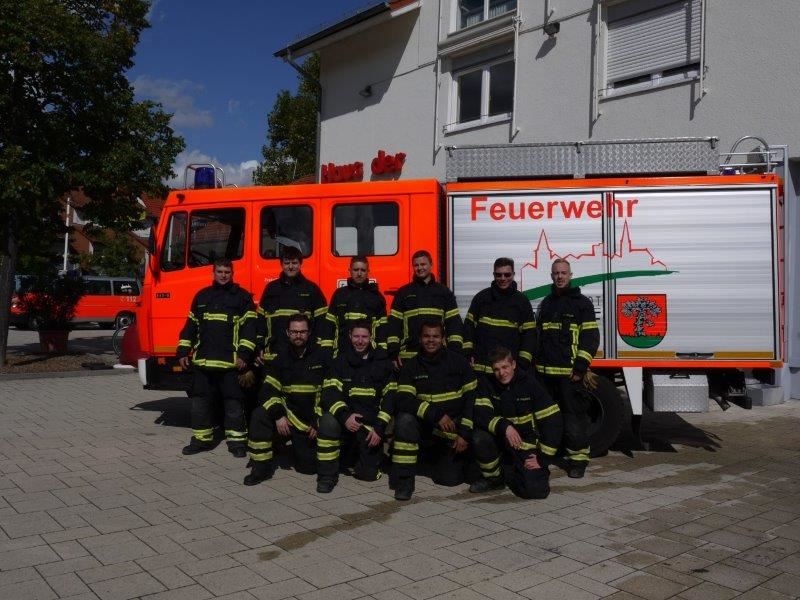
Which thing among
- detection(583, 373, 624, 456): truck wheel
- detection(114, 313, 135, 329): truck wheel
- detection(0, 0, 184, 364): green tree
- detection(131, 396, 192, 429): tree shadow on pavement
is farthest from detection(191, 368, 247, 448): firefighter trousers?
detection(114, 313, 135, 329): truck wheel

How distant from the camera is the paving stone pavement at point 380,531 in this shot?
3.75 m

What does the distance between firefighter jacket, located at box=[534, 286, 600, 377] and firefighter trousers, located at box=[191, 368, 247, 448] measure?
280 centimetres

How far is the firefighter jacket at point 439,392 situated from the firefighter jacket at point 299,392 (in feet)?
2.38

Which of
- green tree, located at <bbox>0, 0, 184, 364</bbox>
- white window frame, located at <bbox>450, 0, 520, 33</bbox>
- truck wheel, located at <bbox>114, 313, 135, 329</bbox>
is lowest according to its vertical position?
truck wheel, located at <bbox>114, 313, 135, 329</bbox>

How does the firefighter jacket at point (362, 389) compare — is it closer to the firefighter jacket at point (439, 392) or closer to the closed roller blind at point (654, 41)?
the firefighter jacket at point (439, 392)

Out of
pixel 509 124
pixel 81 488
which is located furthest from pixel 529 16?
pixel 81 488

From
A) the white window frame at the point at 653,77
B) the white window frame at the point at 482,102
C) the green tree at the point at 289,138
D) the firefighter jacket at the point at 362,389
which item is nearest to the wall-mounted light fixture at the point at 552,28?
the white window frame at the point at 653,77

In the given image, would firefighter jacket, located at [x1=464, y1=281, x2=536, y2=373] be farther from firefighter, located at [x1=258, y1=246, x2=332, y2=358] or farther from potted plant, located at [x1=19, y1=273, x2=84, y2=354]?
Result: potted plant, located at [x1=19, y1=273, x2=84, y2=354]

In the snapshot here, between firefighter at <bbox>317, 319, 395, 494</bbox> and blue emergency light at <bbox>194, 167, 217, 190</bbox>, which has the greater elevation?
blue emergency light at <bbox>194, 167, 217, 190</bbox>

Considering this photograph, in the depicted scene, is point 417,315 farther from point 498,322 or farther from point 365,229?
point 365,229

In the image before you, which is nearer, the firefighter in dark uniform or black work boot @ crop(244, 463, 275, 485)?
the firefighter in dark uniform

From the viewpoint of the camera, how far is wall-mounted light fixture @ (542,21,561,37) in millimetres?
12594

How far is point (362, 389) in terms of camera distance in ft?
18.8

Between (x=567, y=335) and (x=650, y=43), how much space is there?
7.36 m
